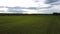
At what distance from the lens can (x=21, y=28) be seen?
3.58ft

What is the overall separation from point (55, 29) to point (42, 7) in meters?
0.26

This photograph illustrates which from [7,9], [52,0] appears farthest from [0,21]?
[52,0]

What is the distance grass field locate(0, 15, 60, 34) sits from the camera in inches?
42.6

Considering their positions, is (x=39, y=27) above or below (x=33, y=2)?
below

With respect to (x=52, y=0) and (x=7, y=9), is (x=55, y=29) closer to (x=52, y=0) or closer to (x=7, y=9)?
(x=52, y=0)

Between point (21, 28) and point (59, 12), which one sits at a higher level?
point (59, 12)

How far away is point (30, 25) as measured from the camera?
1.10 metres

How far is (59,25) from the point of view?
110cm

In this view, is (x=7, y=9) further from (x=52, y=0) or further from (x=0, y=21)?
(x=52, y=0)

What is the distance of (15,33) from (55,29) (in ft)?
1.26

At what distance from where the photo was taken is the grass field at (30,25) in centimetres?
108

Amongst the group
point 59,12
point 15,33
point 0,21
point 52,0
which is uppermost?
point 52,0

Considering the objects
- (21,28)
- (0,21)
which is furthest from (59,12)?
(0,21)

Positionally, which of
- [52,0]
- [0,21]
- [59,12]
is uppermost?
[52,0]
